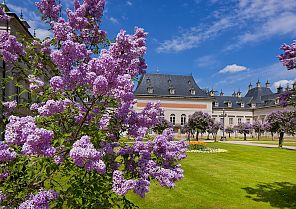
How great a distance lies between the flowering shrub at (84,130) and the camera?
280 cm

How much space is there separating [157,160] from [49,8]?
2787mm

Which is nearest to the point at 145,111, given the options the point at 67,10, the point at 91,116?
the point at 91,116

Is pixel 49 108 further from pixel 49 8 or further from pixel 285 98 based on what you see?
pixel 285 98

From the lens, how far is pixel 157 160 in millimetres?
3381

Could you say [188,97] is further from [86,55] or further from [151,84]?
[86,55]

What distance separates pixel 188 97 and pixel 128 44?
58866 millimetres

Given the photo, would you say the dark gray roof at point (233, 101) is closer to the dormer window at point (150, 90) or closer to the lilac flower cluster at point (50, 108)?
the dormer window at point (150, 90)

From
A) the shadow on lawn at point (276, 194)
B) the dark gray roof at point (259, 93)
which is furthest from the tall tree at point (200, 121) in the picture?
the dark gray roof at point (259, 93)

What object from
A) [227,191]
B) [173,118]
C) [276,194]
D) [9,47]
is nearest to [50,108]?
[9,47]

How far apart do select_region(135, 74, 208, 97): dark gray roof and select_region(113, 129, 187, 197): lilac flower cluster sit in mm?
54240

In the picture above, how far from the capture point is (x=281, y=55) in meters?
7.95

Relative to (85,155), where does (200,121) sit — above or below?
above

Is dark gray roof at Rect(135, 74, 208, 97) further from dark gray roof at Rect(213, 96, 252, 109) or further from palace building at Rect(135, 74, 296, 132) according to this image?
dark gray roof at Rect(213, 96, 252, 109)

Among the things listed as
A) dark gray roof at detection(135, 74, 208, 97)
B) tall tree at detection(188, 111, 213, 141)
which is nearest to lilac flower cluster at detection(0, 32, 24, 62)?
tall tree at detection(188, 111, 213, 141)
